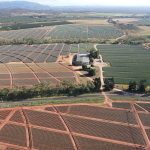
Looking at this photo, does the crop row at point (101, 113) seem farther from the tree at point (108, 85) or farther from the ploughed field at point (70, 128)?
the tree at point (108, 85)

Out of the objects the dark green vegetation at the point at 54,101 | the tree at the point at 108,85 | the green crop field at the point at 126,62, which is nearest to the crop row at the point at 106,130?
the dark green vegetation at the point at 54,101

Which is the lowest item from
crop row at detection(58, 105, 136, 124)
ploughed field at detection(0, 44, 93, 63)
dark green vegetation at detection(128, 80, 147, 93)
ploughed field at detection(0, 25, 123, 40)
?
crop row at detection(58, 105, 136, 124)

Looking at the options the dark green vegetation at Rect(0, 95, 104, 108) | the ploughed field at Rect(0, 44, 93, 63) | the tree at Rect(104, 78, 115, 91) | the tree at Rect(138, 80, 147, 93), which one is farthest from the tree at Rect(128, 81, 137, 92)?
the ploughed field at Rect(0, 44, 93, 63)

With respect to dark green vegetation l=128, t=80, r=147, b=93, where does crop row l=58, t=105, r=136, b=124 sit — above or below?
below

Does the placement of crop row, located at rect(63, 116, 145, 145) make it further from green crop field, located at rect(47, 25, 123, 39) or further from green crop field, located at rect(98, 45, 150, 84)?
green crop field, located at rect(47, 25, 123, 39)

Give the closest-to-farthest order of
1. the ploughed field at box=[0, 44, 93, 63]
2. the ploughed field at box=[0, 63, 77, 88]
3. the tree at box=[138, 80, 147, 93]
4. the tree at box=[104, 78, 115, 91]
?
the tree at box=[138, 80, 147, 93] < the tree at box=[104, 78, 115, 91] < the ploughed field at box=[0, 63, 77, 88] < the ploughed field at box=[0, 44, 93, 63]

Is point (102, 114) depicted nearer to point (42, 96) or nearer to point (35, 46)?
point (42, 96)
